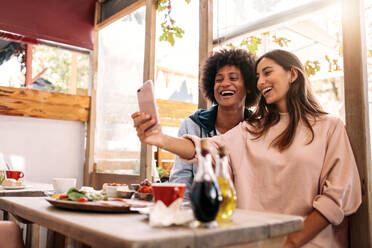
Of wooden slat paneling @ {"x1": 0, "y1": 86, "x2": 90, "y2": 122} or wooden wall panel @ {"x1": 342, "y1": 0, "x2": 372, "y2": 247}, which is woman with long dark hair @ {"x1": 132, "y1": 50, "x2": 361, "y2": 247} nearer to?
wooden wall panel @ {"x1": 342, "y1": 0, "x2": 372, "y2": 247}

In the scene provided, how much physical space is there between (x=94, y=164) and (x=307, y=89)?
9.71 feet

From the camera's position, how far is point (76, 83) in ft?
14.5

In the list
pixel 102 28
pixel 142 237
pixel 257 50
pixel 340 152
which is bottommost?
pixel 142 237

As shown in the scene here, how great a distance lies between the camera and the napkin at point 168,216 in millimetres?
881

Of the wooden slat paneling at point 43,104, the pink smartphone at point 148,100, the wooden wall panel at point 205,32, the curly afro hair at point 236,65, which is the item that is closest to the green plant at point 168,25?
the wooden wall panel at point 205,32

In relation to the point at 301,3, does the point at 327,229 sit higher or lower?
lower

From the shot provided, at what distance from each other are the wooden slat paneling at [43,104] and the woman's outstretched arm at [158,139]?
2.75 meters

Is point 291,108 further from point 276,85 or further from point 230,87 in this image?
Answer: point 230,87

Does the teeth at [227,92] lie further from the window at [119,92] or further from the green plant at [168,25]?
the window at [119,92]

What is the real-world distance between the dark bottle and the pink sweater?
719 millimetres

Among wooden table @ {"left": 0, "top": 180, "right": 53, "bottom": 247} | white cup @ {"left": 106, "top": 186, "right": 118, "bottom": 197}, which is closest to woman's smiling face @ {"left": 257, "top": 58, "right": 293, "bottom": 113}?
white cup @ {"left": 106, "top": 186, "right": 118, "bottom": 197}

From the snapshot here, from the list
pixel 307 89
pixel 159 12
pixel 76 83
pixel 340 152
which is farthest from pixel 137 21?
pixel 340 152

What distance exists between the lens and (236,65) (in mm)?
2225

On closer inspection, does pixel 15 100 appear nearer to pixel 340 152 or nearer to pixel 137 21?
pixel 137 21
